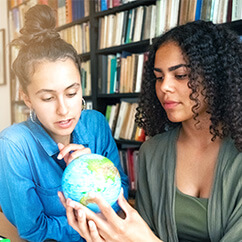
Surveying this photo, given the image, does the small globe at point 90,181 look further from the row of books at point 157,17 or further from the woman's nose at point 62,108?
the row of books at point 157,17

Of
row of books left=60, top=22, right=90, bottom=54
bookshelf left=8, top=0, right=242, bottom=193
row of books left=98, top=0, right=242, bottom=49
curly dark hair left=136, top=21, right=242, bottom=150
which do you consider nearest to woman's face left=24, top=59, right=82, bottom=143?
curly dark hair left=136, top=21, right=242, bottom=150

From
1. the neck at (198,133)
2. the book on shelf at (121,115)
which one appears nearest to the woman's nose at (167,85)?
the neck at (198,133)

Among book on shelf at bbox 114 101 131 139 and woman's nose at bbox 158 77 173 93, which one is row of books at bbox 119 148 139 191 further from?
woman's nose at bbox 158 77 173 93

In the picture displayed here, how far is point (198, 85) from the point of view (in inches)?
41.6

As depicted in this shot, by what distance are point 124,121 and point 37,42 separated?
1430 millimetres

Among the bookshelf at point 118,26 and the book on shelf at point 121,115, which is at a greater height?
the bookshelf at point 118,26

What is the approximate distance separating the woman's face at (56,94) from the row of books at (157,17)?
82 centimetres

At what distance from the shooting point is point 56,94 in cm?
95

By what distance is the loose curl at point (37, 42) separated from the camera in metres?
0.95

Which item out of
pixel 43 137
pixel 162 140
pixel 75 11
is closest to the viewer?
pixel 43 137

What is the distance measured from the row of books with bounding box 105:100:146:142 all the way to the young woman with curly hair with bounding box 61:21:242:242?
3.56ft

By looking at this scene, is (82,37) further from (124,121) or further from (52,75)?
(52,75)

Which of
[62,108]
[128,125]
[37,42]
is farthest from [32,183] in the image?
[128,125]

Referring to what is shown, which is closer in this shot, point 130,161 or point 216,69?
point 216,69
